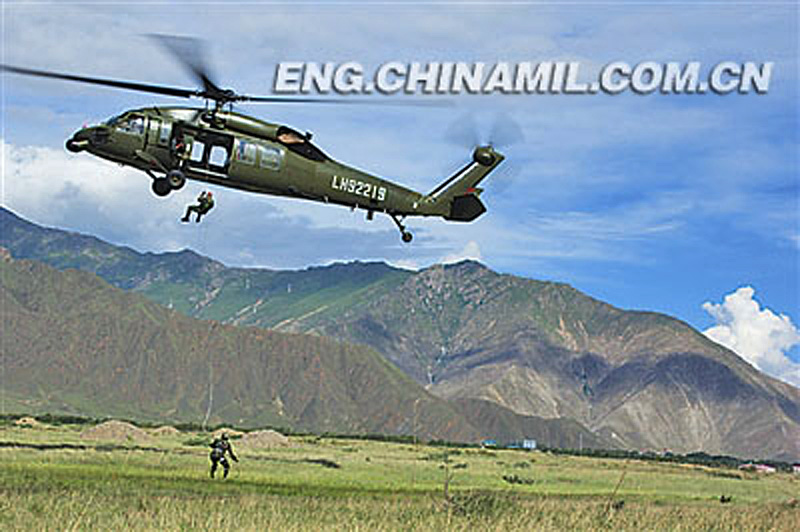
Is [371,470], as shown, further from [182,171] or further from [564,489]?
[182,171]

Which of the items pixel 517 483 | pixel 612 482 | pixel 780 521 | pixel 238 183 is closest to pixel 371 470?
pixel 517 483

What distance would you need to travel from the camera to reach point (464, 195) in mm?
35500

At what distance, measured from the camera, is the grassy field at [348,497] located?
19719mm

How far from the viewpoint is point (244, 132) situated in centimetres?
2925

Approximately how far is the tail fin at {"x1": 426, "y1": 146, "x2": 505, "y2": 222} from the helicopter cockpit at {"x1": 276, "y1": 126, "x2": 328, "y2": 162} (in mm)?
5204

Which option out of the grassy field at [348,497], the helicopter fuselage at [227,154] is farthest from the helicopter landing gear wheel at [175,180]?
the grassy field at [348,497]

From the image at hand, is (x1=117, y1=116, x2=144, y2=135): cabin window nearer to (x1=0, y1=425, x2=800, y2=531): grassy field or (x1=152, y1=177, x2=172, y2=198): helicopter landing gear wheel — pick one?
(x1=152, y1=177, x2=172, y2=198): helicopter landing gear wheel

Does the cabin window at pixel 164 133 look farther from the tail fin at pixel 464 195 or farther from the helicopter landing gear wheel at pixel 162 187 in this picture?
the tail fin at pixel 464 195

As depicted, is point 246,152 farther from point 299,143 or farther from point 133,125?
point 133,125

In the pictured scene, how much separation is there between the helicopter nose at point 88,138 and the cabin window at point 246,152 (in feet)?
12.4

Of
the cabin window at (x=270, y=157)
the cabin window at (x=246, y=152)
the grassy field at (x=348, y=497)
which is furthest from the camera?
the cabin window at (x=270, y=157)

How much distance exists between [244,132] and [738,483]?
55.7 m

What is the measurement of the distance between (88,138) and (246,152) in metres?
4.56

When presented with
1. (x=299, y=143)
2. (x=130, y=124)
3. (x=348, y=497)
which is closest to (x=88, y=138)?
(x=130, y=124)
